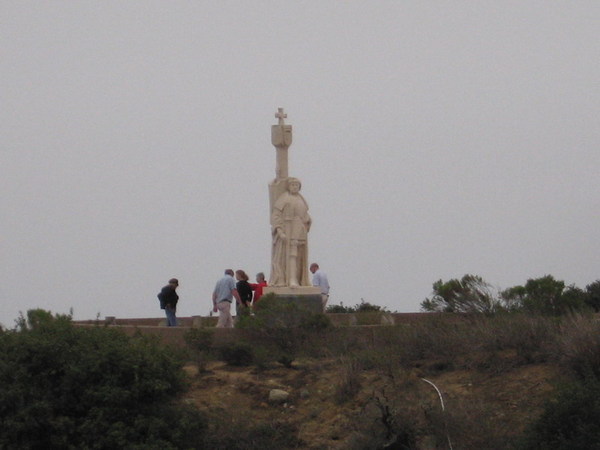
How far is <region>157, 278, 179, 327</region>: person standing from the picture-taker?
3048 cm

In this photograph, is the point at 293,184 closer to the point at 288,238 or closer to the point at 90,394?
the point at 288,238

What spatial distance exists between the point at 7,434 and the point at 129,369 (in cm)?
215

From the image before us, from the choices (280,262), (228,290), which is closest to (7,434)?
(228,290)

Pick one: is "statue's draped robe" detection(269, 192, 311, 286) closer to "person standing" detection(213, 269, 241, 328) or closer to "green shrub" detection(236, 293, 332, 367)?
"person standing" detection(213, 269, 241, 328)

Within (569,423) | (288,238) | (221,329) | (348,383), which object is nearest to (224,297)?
(221,329)

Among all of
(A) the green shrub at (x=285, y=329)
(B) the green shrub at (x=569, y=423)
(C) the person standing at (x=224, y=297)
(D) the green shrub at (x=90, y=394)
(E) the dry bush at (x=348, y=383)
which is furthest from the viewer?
(C) the person standing at (x=224, y=297)

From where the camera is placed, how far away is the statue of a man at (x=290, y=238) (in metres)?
32.2

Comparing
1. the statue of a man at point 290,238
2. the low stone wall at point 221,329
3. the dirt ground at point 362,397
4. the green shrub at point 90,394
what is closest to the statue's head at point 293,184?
the statue of a man at point 290,238

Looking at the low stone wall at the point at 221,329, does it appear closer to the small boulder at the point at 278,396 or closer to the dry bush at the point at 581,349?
the small boulder at the point at 278,396

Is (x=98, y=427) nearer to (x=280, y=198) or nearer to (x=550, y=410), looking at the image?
(x=550, y=410)

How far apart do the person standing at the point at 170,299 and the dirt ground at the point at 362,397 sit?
420cm

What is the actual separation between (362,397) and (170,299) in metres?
7.53

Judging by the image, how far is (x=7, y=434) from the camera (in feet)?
71.2

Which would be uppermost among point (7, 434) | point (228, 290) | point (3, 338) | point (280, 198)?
point (280, 198)
